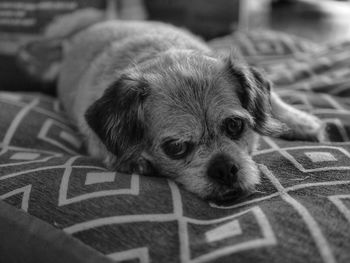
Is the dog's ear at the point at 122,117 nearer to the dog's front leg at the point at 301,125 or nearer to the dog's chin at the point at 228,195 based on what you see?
the dog's chin at the point at 228,195

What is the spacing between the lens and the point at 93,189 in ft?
4.88

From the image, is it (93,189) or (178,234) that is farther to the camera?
(93,189)

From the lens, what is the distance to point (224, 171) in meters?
1.53

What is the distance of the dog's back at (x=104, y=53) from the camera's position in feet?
7.22

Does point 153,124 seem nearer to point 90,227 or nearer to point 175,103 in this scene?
point 175,103

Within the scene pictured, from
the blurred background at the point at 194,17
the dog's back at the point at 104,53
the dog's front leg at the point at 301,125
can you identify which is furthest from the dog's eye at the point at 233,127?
the blurred background at the point at 194,17

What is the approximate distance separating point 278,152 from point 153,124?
57cm

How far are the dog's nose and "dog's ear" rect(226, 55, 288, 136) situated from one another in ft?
1.14

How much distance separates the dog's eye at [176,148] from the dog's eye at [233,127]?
173 mm

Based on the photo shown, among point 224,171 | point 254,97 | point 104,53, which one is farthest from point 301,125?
point 104,53

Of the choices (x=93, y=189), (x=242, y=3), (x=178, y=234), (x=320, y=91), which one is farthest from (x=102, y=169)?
(x=242, y=3)

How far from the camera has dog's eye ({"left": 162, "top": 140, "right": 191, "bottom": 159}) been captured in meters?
1.62

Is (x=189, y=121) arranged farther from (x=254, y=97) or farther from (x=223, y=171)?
(x=254, y=97)

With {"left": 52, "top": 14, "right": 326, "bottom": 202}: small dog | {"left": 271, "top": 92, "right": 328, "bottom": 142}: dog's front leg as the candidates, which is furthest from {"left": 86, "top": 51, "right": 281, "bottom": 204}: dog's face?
{"left": 271, "top": 92, "right": 328, "bottom": 142}: dog's front leg
